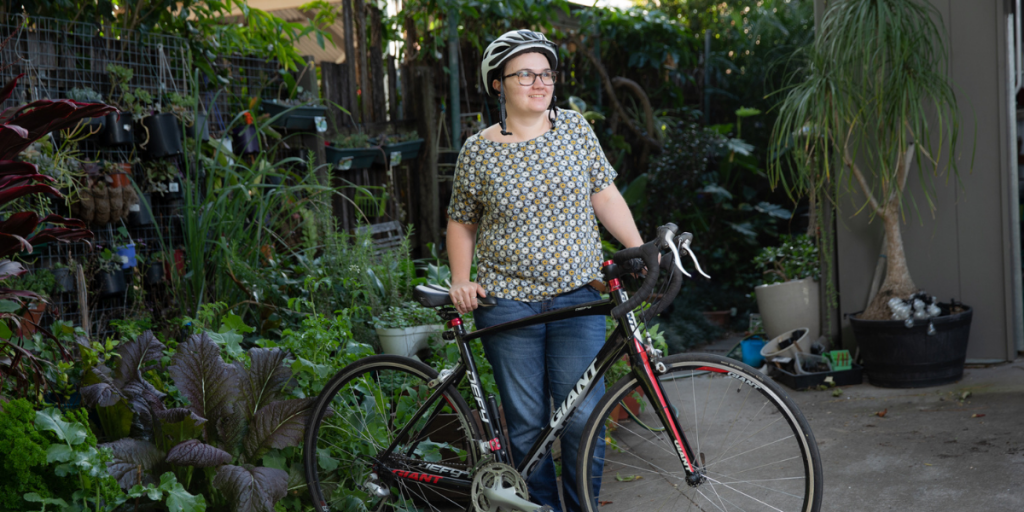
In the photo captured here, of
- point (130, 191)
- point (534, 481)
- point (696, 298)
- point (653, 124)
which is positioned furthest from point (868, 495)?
point (653, 124)

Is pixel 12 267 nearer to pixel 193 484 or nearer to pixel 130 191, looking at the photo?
pixel 193 484

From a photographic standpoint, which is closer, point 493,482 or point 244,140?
point 493,482

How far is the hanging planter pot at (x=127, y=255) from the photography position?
3.32 meters

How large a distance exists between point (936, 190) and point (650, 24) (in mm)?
3560

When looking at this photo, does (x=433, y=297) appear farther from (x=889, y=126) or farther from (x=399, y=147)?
(x=399, y=147)

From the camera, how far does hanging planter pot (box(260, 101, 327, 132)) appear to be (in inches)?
167

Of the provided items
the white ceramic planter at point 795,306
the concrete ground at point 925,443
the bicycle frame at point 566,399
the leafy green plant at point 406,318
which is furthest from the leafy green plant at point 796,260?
the bicycle frame at point 566,399

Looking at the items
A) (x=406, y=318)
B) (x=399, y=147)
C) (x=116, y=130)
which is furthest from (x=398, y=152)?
(x=406, y=318)

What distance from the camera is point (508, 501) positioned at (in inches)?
82.3

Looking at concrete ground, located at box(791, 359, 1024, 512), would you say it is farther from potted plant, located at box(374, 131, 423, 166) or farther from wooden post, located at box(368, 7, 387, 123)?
wooden post, located at box(368, 7, 387, 123)

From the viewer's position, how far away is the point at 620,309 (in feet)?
6.12

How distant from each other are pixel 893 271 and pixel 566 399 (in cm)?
259

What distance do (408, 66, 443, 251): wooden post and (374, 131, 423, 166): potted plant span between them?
0.08 meters

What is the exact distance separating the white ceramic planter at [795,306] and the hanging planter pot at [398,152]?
7.84 feet
